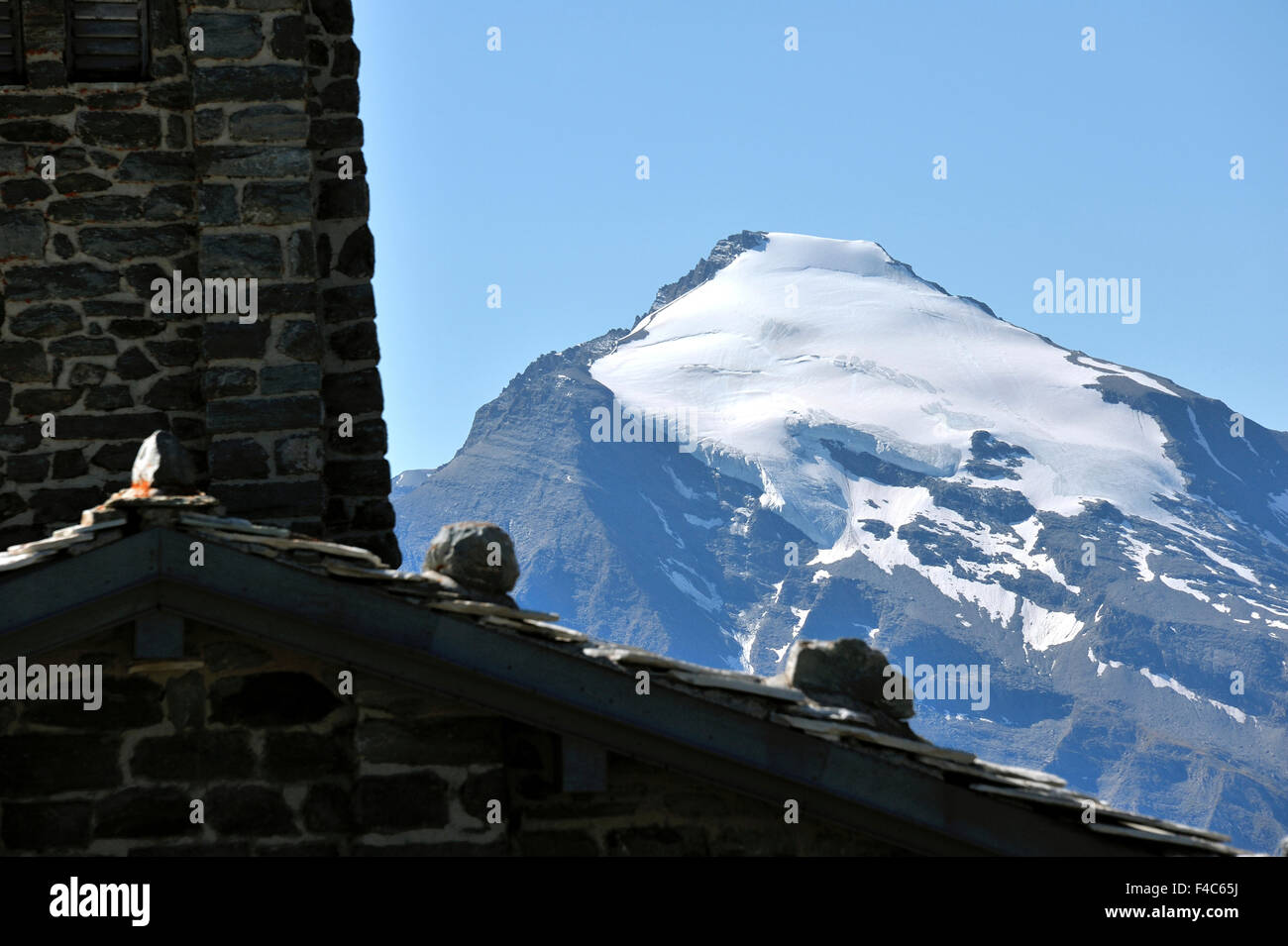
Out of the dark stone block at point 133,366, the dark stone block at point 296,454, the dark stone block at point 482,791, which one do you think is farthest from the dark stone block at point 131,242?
the dark stone block at point 482,791

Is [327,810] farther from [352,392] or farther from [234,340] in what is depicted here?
[352,392]

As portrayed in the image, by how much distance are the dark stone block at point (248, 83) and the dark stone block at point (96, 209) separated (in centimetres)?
62

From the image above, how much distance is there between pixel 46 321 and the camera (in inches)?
415

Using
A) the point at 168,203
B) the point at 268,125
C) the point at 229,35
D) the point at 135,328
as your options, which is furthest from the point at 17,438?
the point at 229,35

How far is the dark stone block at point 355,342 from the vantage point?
36.7ft

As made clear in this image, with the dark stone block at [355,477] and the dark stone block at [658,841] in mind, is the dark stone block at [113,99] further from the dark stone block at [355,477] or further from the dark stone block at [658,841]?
the dark stone block at [658,841]

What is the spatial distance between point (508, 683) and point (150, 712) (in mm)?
1573

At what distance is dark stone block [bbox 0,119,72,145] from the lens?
10609 millimetres

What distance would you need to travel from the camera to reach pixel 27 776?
7398mm

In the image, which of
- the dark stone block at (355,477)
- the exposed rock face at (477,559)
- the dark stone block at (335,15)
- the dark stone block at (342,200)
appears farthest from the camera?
the dark stone block at (335,15)
